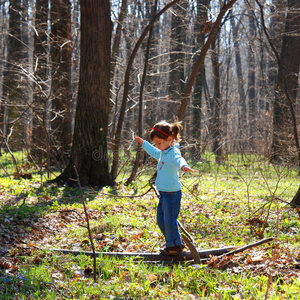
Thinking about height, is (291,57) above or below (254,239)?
above

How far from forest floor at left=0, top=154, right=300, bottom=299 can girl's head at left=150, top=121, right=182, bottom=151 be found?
73 cm

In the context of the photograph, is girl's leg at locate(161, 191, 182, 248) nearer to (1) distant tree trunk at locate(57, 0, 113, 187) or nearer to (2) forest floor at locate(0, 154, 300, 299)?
(2) forest floor at locate(0, 154, 300, 299)

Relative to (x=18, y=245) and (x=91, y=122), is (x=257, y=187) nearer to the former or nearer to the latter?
(x=91, y=122)

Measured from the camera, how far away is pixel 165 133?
4172 millimetres

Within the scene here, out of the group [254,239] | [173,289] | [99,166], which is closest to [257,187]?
[99,166]

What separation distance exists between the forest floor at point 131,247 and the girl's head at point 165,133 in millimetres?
729

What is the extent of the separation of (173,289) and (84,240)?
1.78m

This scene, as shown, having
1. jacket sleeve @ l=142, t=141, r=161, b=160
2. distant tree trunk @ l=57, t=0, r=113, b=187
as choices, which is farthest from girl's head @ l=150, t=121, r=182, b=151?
distant tree trunk @ l=57, t=0, r=113, b=187

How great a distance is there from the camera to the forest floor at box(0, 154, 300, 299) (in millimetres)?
3311

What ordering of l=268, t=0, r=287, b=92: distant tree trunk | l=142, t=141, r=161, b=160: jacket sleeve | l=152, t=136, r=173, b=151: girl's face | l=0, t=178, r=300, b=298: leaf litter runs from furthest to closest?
1. l=268, t=0, r=287, b=92: distant tree trunk
2. l=142, t=141, r=161, b=160: jacket sleeve
3. l=152, t=136, r=173, b=151: girl's face
4. l=0, t=178, r=300, b=298: leaf litter

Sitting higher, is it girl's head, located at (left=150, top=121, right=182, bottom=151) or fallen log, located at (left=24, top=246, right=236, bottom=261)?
girl's head, located at (left=150, top=121, right=182, bottom=151)

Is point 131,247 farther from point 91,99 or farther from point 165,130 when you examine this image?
point 91,99

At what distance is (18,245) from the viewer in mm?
4473

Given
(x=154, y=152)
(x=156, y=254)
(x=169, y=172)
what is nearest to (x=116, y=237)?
(x=156, y=254)
